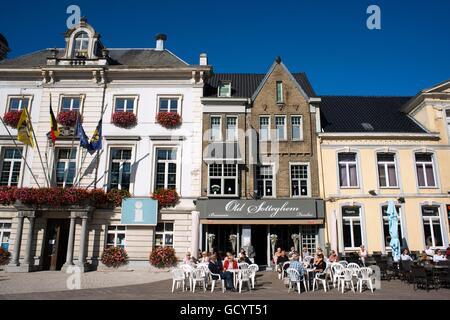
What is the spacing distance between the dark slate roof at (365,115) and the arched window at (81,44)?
645 inches

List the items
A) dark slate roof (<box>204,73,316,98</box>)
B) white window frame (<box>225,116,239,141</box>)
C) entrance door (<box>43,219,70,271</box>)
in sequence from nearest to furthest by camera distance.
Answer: entrance door (<box>43,219,70,271</box>), white window frame (<box>225,116,239,141</box>), dark slate roof (<box>204,73,316,98</box>)

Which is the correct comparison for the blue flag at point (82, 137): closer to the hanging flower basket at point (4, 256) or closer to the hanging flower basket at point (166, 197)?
the hanging flower basket at point (166, 197)

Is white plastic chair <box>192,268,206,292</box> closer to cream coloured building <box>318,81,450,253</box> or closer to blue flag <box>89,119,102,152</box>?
cream coloured building <box>318,81,450,253</box>

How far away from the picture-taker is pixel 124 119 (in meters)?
20.2

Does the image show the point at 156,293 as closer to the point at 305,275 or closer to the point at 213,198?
the point at 305,275

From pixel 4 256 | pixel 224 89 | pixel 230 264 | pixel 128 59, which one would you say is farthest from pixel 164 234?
pixel 128 59

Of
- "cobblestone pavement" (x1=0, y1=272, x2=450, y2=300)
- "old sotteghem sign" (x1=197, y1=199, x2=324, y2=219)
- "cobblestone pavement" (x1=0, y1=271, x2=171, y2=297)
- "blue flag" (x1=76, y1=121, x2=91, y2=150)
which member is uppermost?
"blue flag" (x1=76, y1=121, x2=91, y2=150)

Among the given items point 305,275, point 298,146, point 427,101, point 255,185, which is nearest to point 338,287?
point 305,275

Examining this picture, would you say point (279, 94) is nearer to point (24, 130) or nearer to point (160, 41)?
point (160, 41)

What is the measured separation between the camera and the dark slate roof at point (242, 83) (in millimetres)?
22053

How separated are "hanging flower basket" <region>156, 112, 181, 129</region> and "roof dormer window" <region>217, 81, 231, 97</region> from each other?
316 cm

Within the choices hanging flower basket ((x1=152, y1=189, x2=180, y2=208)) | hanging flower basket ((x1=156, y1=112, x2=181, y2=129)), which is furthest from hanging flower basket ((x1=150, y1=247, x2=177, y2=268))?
hanging flower basket ((x1=156, y1=112, x2=181, y2=129))

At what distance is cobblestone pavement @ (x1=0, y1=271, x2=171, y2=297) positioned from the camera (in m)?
12.4

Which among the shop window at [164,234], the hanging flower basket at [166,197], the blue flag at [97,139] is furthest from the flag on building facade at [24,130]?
the shop window at [164,234]
